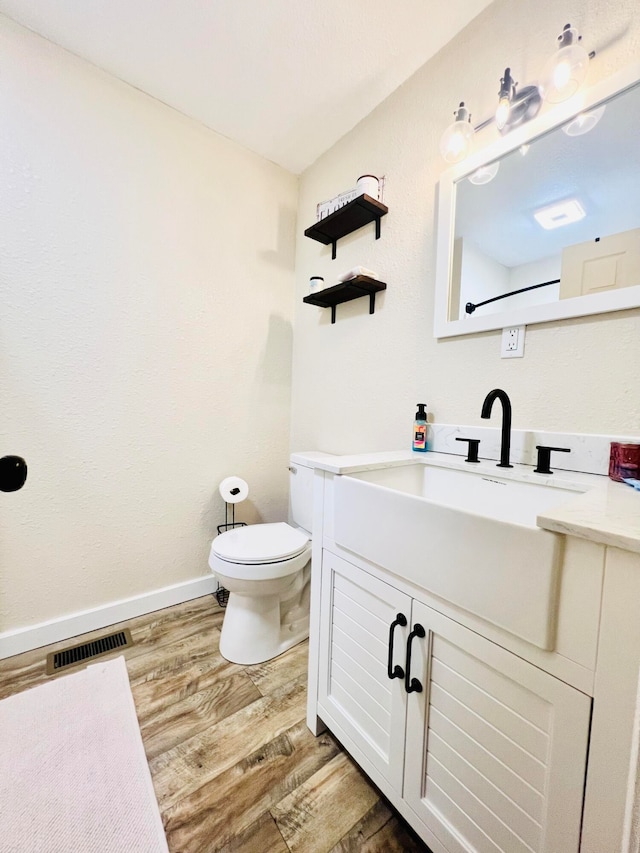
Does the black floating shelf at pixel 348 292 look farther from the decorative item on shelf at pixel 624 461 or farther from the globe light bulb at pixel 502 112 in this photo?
the decorative item on shelf at pixel 624 461

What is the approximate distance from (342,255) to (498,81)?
0.84 m

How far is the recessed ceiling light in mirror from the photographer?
1171mm

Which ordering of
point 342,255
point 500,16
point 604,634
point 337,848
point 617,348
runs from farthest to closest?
1. point 342,255
2. point 500,16
3. point 617,348
4. point 337,848
5. point 604,634

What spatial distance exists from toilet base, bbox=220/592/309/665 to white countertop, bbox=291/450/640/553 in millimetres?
792

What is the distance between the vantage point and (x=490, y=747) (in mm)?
629

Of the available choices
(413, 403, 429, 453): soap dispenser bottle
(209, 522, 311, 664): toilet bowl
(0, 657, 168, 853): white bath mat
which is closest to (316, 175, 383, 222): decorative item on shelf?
(413, 403, 429, 453): soap dispenser bottle

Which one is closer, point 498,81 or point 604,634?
point 604,634

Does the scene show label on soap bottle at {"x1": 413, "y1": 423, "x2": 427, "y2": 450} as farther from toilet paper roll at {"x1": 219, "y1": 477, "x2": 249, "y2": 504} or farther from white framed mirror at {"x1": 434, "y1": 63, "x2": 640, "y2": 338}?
toilet paper roll at {"x1": 219, "y1": 477, "x2": 249, "y2": 504}

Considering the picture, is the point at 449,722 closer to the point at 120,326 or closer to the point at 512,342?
the point at 512,342

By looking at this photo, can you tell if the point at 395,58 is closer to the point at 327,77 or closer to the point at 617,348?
the point at 327,77

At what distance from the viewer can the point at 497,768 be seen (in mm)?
619

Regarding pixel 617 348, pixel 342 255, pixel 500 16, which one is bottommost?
pixel 617 348

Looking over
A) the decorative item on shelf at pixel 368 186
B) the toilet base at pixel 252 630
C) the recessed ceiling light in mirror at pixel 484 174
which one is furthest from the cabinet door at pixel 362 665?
the decorative item on shelf at pixel 368 186

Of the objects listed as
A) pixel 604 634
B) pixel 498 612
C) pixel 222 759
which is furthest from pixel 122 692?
pixel 604 634
